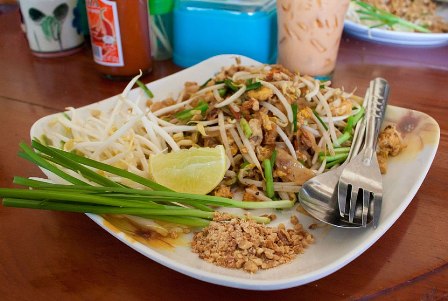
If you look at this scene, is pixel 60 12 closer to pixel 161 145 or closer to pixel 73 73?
pixel 73 73

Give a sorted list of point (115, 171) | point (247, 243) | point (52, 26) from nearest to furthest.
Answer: point (247, 243) < point (115, 171) < point (52, 26)

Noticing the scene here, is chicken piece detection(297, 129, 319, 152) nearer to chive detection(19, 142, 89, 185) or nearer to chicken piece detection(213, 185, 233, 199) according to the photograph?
chicken piece detection(213, 185, 233, 199)

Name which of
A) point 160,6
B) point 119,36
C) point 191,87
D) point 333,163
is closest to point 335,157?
point 333,163

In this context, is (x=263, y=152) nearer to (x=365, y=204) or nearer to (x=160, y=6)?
(x=365, y=204)

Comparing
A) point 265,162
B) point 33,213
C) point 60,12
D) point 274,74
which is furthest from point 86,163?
point 60,12

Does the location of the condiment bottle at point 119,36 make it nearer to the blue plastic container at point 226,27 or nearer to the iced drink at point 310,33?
the blue plastic container at point 226,27

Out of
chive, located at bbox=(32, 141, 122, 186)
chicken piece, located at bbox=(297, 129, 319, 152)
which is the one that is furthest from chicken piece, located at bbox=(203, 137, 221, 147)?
chive, located at bbox=(32, 141, 122, 186)

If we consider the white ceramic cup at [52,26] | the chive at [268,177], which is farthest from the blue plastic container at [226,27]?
the chive at [268,177]
